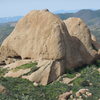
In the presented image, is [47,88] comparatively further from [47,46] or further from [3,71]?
[3,71]

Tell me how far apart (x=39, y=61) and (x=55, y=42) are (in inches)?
119

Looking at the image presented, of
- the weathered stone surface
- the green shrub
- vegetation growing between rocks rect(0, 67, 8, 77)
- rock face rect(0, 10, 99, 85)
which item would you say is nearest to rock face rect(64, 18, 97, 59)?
rock face rect(0, 10, 99, 85)

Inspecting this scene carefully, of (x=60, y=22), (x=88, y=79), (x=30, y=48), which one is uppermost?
(x=60, y=22)

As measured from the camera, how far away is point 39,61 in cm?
3806

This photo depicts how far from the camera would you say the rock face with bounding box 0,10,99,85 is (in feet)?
121

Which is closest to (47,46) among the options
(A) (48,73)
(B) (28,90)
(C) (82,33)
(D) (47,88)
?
(A) (48,73)

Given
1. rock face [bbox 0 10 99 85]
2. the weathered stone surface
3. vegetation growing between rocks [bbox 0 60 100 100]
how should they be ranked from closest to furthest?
vegetation growing between rocks [bbox 0 60 100 100] < the weathered stone surface < rock face [bbox 0 10 99 85]

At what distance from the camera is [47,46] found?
38.5 m

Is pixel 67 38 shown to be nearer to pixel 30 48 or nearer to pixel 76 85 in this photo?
pixel 30 48

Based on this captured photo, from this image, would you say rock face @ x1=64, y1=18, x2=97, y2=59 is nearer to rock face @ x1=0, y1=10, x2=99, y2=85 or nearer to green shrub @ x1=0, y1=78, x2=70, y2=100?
rock face @ x1=0, y1=10, x2=99, y2=85

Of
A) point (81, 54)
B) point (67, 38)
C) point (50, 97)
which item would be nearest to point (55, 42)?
point (67, 38)

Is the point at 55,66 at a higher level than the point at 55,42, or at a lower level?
lower

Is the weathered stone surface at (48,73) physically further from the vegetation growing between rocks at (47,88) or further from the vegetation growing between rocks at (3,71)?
the vegetation growing between rocks at (3,71)

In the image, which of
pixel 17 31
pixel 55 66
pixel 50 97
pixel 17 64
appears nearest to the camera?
pixel 50 97
